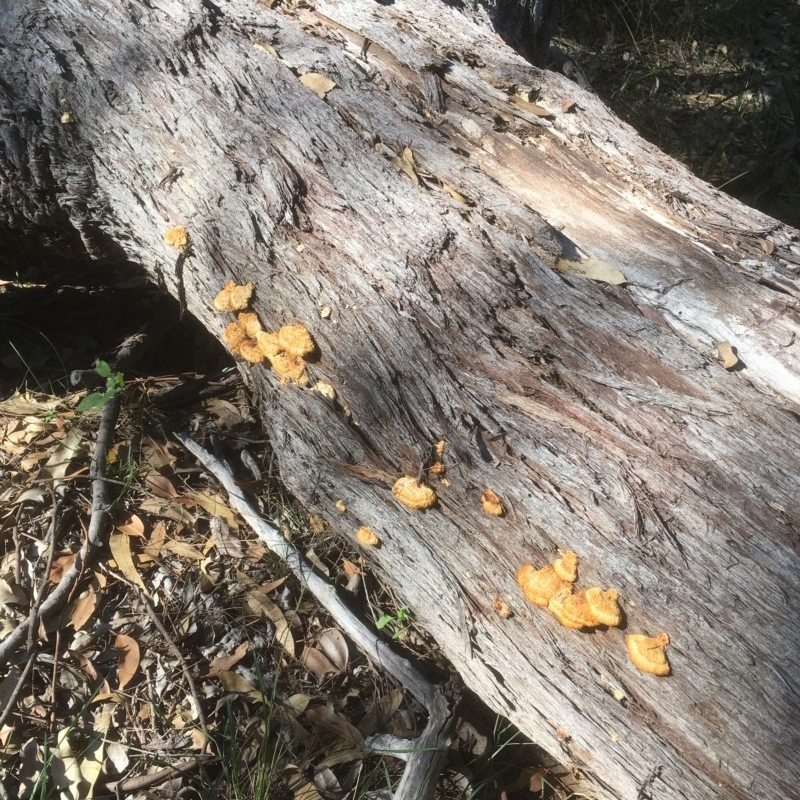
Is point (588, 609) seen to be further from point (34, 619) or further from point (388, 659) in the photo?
point (34, 619)

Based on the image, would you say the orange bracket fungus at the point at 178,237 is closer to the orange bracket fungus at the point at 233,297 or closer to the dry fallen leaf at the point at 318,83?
the orange bracket fungus at the point at 233,297

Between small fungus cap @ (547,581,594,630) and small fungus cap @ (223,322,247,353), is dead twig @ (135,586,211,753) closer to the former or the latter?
small fungus cap @ (223,322,247,353)

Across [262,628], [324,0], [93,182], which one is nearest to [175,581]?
[262,628]

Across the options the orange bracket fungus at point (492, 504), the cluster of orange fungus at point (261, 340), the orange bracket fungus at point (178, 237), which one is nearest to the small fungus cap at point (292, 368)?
the cluster of orange fungus at point (261, 340)

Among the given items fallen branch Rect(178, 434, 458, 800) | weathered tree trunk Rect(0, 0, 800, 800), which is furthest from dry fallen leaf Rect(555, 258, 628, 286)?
fallen branch Rect(178, 434, 458, 800)

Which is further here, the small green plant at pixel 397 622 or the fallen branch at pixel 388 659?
the small green plant at pixel 397 622

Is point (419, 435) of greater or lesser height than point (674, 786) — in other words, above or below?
above

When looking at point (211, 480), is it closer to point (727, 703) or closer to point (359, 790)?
point (359, 790)

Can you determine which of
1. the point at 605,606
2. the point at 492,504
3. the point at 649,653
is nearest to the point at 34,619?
the point at 492,504
